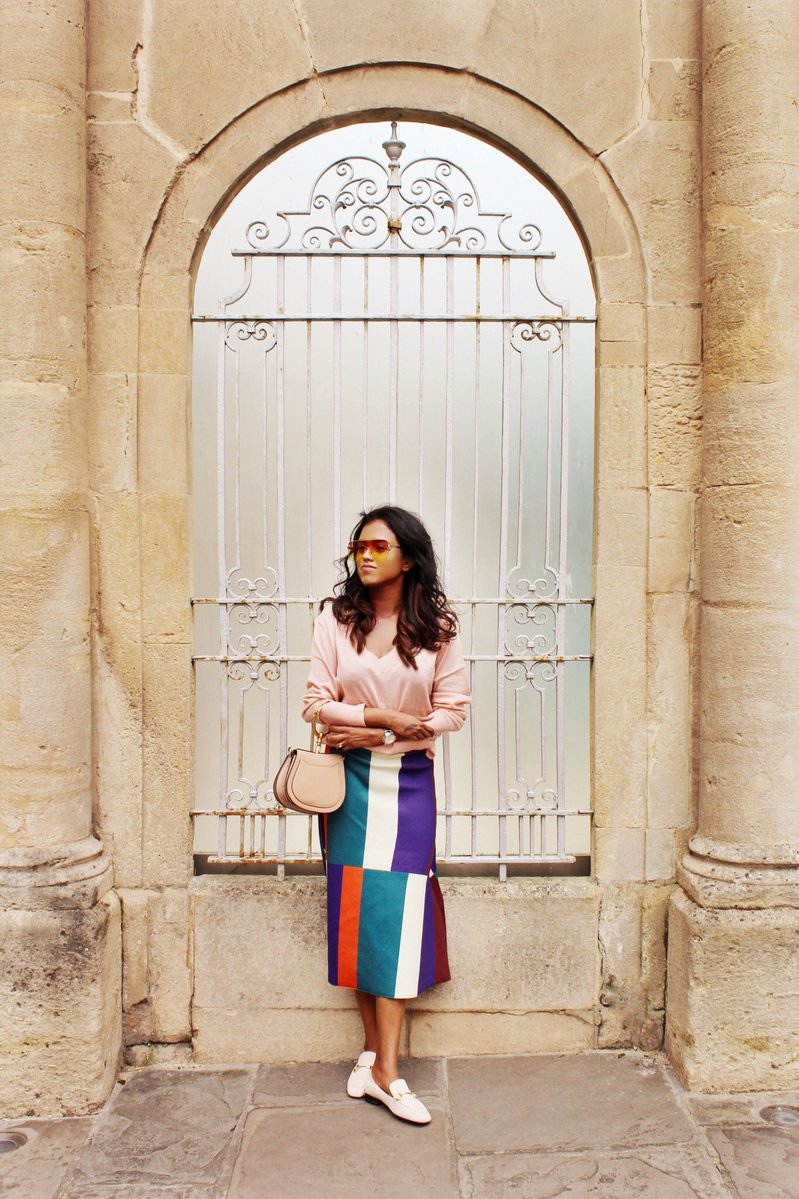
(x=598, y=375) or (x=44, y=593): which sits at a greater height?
(x=598, y=375)

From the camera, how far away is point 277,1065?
3.58 m

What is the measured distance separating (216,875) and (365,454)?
70.5 inches

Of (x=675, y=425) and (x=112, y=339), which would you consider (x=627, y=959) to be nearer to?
(x=675, y=425)

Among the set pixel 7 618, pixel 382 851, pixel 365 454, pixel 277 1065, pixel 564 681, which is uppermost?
pixel 365 454

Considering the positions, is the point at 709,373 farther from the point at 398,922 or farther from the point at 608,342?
the point at 398,922

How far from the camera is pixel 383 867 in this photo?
3234 mm

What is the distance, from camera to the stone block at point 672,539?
3.61 m

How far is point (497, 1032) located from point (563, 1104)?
1.32 feet

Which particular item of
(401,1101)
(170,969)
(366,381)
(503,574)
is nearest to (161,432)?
(366,381)

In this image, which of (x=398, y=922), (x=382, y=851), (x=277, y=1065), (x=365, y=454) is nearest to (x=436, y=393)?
(x=365, y=454)

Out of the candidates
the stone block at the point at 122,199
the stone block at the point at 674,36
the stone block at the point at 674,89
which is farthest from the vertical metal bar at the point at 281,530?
the stone block at the point at 674,36

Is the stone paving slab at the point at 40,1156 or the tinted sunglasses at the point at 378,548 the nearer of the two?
the stone paving slab at the point at 40,1156

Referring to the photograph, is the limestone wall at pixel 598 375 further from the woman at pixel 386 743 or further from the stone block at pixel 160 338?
the woman at pixel 386 743

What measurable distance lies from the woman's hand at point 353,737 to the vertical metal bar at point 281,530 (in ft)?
1.87
